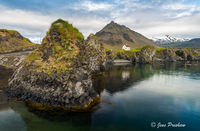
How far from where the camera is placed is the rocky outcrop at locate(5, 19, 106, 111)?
34219 mm

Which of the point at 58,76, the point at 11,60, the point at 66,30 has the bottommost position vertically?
the point at 58,76

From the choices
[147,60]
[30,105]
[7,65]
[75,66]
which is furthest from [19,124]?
[147,60]

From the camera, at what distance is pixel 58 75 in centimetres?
3494

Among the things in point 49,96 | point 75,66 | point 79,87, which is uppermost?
point 75,66

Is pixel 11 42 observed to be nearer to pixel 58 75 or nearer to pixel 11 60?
pixel 11 60

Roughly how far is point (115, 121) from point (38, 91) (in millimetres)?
22600

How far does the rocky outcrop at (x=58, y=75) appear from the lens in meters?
34.2

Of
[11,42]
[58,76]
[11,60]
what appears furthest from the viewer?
[11,42]

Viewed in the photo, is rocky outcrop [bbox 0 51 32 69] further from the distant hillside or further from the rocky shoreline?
the rocky shoreline

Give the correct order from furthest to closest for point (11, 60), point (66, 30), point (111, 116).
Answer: point (11, 60), point (66, 30), point (111, 116)

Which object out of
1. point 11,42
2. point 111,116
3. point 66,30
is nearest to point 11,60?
point 11,42

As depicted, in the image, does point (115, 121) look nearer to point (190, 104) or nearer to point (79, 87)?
point (79, 87)

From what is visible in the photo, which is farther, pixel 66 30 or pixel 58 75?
pixel 66 30

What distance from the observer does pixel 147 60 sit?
180 meters
